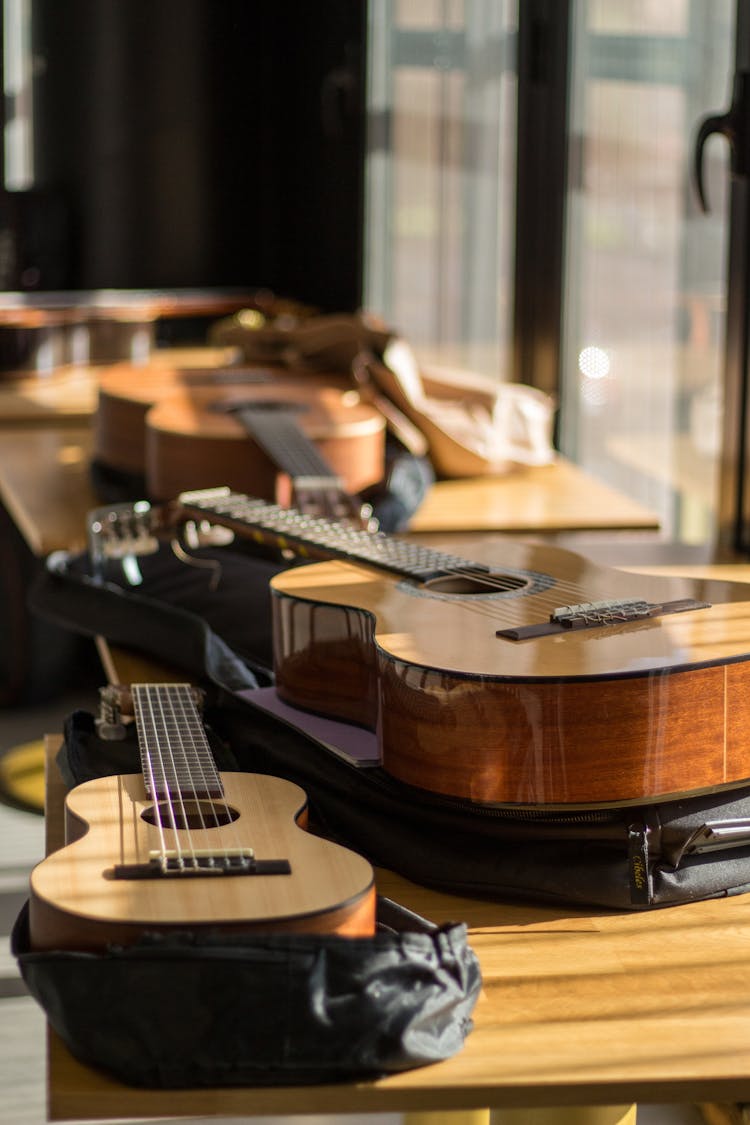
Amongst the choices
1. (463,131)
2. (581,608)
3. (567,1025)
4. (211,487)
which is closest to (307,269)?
(463,131)

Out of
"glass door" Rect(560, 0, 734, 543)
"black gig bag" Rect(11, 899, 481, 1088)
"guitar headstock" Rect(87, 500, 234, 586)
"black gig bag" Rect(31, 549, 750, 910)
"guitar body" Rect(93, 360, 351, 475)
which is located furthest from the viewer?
"guitar body" Rect(93, 360, 351, 475)

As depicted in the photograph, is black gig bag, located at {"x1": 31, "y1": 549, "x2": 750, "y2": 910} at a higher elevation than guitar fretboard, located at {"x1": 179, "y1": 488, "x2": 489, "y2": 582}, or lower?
lower

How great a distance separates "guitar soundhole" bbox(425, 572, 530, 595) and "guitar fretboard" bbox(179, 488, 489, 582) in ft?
0.03

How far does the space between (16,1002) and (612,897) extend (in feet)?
4.40

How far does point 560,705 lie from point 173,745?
0.34 metres

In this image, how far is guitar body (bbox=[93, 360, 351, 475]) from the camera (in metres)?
2.52

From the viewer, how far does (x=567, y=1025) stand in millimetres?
978

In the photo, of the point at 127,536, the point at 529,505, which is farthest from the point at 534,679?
the point at 529,505

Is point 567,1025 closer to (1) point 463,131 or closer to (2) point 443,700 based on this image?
(2) point 443,700

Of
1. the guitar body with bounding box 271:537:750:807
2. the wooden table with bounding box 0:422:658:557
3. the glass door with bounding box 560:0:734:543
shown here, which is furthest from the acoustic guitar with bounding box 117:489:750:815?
the glass door with bounding box 560:0:734:543

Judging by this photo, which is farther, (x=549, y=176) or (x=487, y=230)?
(x=487, y=230)

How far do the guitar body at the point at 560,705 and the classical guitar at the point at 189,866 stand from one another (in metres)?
0.12

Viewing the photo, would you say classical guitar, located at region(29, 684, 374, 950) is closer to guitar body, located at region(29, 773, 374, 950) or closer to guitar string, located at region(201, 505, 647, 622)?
guitar body, located at region(29, 773, 374, 950)

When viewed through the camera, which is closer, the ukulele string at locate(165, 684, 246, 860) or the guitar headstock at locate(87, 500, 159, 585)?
the ukulele string at locate(165, 684, 246, 860)
